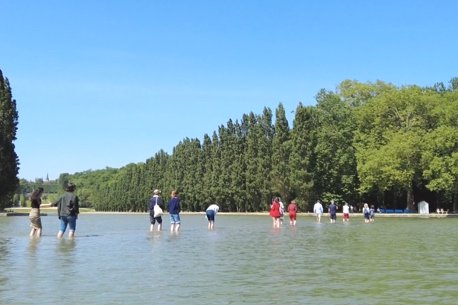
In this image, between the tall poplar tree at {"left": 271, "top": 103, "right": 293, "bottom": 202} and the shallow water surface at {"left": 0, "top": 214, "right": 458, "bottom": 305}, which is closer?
the shallow water surface at {"left": 0, "top": 214, "right": 458, "bottom": 305}

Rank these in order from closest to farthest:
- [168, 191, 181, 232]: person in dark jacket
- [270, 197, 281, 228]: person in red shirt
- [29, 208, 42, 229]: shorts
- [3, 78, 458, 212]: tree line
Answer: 1. [29, 208, 42, 229]: shorts
2. [168, 191, 181, 232]: person in dark jacket
3. [270, 197, 281, 228]: person in red shirt
4. [3, 78, 458, 212]: tree line

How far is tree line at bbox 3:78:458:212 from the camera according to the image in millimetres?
63625

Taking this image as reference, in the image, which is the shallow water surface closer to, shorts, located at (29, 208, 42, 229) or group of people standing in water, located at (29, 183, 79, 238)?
group of people standing in water, located at (29, 183, 79, 238)

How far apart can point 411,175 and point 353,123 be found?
15.7m

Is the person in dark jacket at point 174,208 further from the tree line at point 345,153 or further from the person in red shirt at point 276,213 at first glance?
the tree line at point 345,153

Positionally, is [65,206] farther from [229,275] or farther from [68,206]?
[229,275]

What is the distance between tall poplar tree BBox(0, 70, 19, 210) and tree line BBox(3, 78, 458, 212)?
31.9 metres

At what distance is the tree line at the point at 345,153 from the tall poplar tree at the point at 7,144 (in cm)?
3190

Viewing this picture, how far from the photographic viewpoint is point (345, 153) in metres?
76.2

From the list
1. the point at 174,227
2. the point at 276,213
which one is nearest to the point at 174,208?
the point at 174,227

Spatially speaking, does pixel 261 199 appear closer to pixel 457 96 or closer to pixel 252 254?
pixel 457 96

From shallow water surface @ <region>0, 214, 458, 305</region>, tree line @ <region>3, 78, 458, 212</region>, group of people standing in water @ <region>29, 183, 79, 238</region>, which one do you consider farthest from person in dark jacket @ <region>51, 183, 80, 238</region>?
tree line @ <region>3, 78, 458, 212</region>

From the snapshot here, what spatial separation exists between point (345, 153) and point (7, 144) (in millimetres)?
41832

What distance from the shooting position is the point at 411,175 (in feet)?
209
